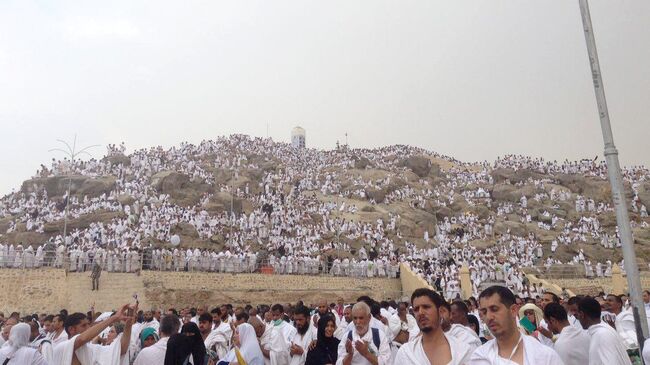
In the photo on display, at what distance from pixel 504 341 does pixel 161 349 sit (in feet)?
10.4

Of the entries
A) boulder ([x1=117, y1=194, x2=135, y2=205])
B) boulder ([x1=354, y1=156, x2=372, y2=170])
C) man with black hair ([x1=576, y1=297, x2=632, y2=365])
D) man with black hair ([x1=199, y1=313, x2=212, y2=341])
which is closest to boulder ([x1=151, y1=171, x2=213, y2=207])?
boulder ([x1=117, y1=194, x2=135, y2=205])

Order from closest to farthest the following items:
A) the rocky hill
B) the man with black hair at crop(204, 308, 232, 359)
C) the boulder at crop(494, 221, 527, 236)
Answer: the man with black hair at crop(204, 308, 232, 359)
the rocky hill
the boulder at crop(494, 221, 527, 236)

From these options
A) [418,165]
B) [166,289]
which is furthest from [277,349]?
[418,165]

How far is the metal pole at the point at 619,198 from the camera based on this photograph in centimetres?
529

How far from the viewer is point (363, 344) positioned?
16.6 feet

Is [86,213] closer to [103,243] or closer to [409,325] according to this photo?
[103,243]

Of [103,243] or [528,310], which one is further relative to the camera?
[103,243]

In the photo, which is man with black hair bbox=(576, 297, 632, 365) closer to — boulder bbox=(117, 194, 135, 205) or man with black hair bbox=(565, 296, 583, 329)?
man with black hair bbox=(565, 296, 583, 329)

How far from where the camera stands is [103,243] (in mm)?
25828

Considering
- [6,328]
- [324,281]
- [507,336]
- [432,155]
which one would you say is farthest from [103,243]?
[432,155]

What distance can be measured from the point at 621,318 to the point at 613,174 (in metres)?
1.75

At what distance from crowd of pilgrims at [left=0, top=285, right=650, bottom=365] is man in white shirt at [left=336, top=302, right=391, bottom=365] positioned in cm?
1

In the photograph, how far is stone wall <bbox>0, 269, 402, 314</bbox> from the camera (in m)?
18.6

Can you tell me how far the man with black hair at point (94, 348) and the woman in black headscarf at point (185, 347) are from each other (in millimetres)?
585
